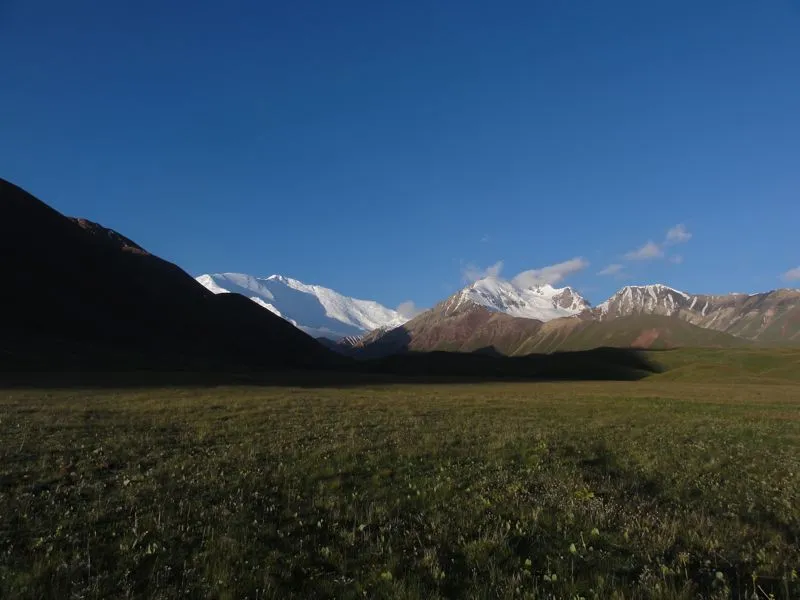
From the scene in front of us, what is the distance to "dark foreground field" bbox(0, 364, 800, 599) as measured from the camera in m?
7.86

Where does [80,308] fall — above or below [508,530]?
above

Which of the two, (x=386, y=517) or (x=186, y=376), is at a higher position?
(x=186, y=376)

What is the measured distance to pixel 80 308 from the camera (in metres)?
198

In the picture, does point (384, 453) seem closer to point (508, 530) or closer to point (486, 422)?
point (508, 530)

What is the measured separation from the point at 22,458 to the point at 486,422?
24039mm

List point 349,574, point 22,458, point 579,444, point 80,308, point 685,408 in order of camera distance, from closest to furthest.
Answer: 1. point 349,574
2. point 22,458
3. point 579,444
4. point 685,408
5. point 80,308

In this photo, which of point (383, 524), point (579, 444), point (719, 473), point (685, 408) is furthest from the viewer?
point (685, 408)

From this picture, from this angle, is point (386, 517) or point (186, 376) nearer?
point (386, 517)

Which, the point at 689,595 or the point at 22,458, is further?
the point at 22,458

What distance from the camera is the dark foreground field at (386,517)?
309 inches

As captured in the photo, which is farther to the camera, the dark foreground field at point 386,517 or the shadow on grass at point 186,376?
the shadow on grass at point 186,376

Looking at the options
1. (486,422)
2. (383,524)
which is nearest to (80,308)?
(486,422)

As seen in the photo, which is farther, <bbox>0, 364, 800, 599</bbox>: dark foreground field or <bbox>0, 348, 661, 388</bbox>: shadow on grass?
<bbox>0, 348, 661, 388</bbox>: shadow on grass

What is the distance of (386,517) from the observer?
1105 cm
